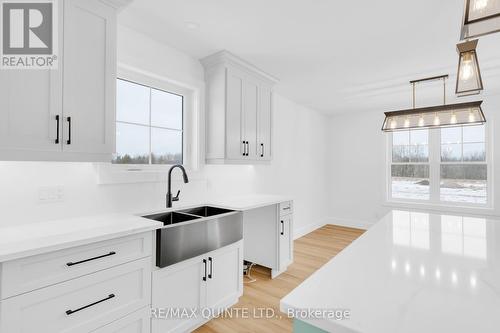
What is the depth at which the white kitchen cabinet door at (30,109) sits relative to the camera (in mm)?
1365

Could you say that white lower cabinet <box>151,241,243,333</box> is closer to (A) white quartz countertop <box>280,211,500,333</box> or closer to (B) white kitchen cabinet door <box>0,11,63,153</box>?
(B) white kitchen cabinet door <box>0,11,63,153</box>

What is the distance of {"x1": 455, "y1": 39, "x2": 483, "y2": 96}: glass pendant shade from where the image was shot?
170 centimetres

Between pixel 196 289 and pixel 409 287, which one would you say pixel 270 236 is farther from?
pixel 409 287

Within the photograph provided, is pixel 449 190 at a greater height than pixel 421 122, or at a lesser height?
lesser

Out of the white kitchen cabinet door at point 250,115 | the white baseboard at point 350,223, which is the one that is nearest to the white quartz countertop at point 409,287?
the white kitchen cabinet door at point 250,115

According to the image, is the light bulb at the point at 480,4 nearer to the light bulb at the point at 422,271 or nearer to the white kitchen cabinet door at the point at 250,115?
the light bulb at the point at 422,271

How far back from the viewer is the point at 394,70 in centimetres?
314

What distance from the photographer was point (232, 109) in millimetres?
2811

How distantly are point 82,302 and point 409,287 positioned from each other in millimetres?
1611

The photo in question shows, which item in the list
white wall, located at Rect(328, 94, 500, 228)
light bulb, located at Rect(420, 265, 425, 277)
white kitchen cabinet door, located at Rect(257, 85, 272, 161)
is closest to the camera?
light bulb, located at Rect(420, 265, 425, 277)

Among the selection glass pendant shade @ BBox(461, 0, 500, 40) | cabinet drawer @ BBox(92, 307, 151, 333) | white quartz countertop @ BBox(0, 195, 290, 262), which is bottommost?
cabinet drawer @ BBox(92, 307, 151, 333)

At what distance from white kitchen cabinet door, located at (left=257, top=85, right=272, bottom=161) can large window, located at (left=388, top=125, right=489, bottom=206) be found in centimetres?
329

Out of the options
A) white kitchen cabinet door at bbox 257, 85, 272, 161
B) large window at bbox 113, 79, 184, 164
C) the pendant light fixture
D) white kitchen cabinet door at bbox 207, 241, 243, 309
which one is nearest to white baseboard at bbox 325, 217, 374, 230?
white kitchen cabinet door at bbox 257, 85, 272, 161

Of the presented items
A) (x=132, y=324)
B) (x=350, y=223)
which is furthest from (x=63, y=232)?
(x=350, y=223)
